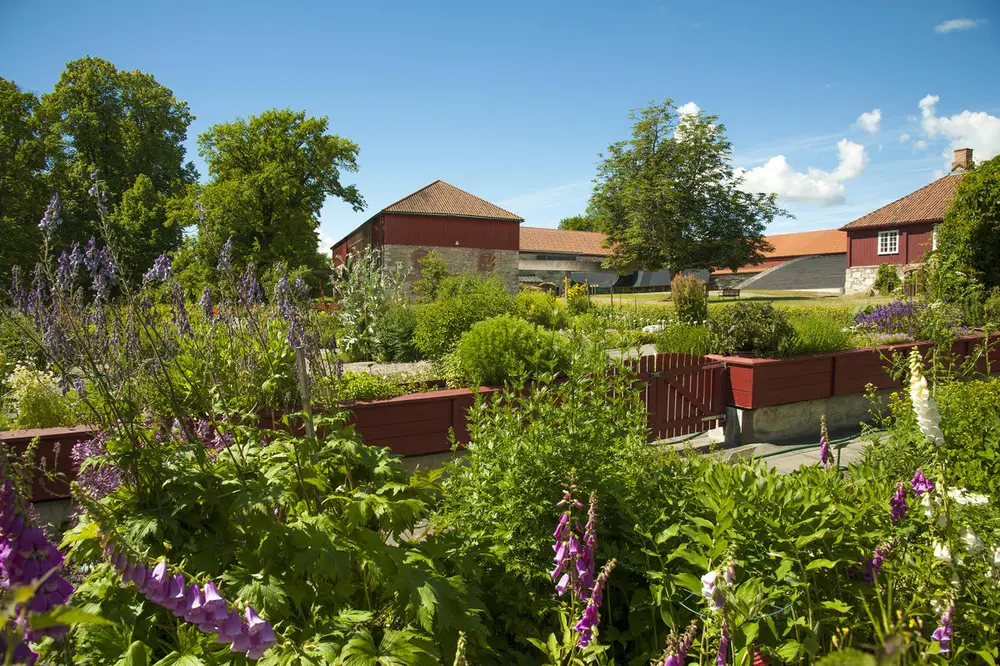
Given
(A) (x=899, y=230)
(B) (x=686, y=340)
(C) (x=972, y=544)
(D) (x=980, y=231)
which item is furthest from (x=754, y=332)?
(A) (x=899, y=230)

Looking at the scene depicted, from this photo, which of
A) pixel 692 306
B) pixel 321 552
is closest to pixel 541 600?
pixel 321 552

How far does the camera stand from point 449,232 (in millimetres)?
38938

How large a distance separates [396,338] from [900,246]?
3681cm

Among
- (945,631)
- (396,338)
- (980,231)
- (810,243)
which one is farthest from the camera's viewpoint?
(810,243)

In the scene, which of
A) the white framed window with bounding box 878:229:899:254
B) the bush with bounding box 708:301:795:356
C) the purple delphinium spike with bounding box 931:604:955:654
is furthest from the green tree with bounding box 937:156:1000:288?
the white framed window with bounding box 878:229:899:254

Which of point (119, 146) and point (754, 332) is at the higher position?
point (119, 146)

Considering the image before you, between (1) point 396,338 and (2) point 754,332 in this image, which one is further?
(1) point 396,338

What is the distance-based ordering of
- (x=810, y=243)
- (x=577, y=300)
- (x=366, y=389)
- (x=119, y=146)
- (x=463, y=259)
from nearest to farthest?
(x=366, y=389) < (x=577, y=300) < (x=119, y=146) < (x=463, y=259) < (x=810, y=243)

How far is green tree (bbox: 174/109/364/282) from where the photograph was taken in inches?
1167

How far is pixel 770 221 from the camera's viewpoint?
125 feet

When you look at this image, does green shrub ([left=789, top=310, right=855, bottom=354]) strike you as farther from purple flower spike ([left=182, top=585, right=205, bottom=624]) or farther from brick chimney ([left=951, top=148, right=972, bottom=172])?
brick chimney ([left=951, top=148, right=972, bottom=172])

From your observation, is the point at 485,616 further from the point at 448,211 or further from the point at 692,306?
the point at 448,211

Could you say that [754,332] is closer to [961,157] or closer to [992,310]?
[992,310]

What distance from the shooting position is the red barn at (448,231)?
124ft
